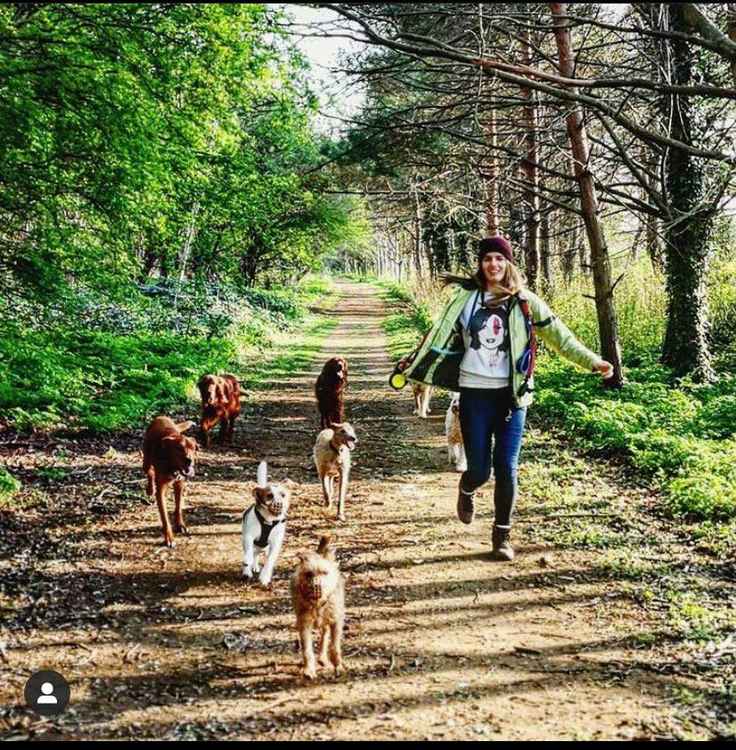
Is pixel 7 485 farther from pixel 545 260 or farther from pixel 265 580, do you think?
pixel 545 260

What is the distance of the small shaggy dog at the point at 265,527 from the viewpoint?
4.88m

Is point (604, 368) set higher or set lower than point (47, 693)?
higher

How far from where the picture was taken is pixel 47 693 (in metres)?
3.49

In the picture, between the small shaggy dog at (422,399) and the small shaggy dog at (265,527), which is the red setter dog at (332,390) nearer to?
the small shaggy dog at (422,399)

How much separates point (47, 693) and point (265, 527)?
5.76 ft

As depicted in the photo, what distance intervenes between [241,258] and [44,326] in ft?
51.5

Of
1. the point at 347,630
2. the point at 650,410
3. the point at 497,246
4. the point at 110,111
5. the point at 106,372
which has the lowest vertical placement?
the point at 347,630

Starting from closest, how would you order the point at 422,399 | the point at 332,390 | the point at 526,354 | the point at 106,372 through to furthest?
1. the point at 526,354
2. the point at 332,390
3. the point at 422,399
4. the point at 106,372

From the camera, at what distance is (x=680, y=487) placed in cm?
654

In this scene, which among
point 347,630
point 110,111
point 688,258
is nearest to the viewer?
point 347,630

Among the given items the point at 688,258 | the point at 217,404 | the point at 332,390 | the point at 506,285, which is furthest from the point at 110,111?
the point at 688,258

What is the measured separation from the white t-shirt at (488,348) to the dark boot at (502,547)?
1164mm

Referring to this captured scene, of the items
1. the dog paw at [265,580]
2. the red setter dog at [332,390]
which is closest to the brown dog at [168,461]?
the dog paw at [265,580]

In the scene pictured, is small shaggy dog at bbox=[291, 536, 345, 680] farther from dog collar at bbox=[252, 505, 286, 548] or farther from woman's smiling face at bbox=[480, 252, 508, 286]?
woman's smiling face at bbox=[480, 252, 508, 286]
